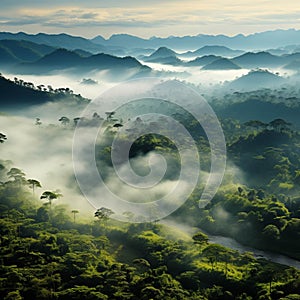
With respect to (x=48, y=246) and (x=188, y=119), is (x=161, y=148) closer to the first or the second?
(x=48, y=246)

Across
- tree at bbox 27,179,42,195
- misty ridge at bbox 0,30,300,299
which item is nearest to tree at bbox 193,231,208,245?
misty ridge at bbox 0,30,300,299

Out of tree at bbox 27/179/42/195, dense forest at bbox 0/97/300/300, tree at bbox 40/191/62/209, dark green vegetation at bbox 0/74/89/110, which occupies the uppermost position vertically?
dark green vegetation at bbox 0/74/89/110

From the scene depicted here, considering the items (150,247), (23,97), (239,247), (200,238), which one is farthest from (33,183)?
(23,97)

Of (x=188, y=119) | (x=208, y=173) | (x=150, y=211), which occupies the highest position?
(x=188, y=119)

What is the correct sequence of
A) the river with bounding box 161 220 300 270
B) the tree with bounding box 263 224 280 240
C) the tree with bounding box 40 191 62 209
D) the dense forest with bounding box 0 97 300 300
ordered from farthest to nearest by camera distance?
the tree with bounding box 40 191 62 209 → the tree with bounding box 263 224 280 240 → the river with bounding box 161 220 300 270 → the dense forest with bounding box 0 97 300 300

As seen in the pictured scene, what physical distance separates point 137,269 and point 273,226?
1794 centimetres

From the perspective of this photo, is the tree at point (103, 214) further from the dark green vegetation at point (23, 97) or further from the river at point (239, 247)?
the dark green vegetation at point (23, 97)

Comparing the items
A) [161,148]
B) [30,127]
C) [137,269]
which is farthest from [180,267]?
[30,127]

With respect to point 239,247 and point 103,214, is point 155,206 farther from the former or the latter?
point 239,247

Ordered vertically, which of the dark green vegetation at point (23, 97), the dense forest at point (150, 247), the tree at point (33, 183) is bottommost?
the dense forest at point (150, 247)

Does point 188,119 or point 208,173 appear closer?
point 208,173

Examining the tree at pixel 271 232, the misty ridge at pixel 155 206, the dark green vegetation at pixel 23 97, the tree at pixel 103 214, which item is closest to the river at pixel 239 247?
the misty ridge at pixel 155 206

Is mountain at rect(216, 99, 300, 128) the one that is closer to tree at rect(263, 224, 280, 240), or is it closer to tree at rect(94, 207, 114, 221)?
tree at rect(263, 224, 280, 240)

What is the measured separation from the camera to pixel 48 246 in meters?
41.8
